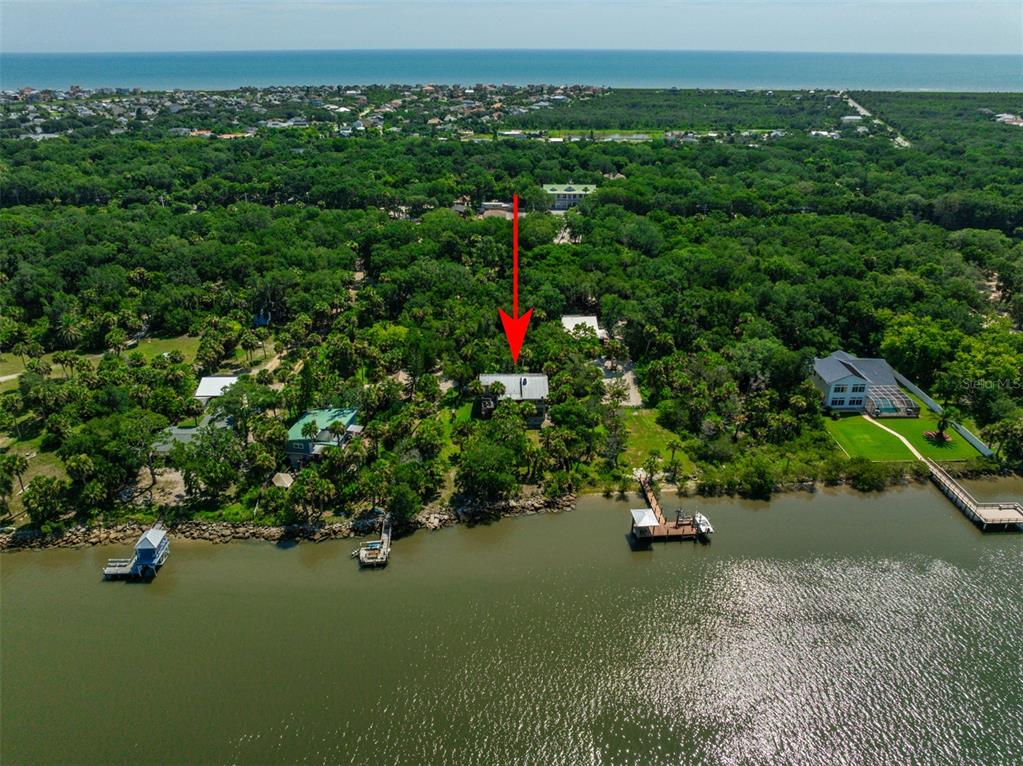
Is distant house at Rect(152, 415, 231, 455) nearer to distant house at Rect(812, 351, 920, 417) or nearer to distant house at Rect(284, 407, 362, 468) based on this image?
distant house at Rect(284, 407, 362, 468)

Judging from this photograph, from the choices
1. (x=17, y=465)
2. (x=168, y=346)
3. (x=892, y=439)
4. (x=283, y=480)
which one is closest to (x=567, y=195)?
(x=168, y=346)

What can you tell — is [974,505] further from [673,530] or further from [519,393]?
[519,393]

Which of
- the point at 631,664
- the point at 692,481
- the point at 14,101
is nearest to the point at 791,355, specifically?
the point at 692,481

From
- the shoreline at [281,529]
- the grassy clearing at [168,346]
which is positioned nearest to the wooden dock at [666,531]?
the shoreline at [281,529]

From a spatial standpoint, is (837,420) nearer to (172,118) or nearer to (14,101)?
Result: (172,118)

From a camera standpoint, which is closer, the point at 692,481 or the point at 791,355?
the point at 692,481

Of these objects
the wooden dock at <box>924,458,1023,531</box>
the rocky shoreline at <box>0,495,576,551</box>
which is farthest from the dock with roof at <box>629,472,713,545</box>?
the wooden dock at <box>924,458,1023,531</box>

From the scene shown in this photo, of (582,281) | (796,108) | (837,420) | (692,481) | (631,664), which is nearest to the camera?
(631,664)

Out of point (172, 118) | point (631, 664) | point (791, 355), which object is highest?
point (172, 118)
